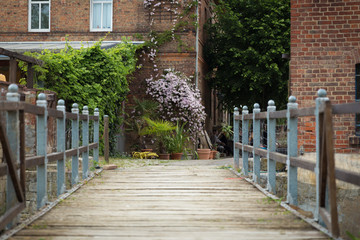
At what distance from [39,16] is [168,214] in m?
15.8

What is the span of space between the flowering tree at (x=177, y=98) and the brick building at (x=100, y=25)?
1.69ft

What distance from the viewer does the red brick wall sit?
32.8 ft

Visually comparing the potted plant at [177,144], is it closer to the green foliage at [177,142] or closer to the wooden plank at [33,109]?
the green foliage at [177,142]

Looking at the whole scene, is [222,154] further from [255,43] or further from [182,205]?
[182,205]

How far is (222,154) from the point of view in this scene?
883 inches

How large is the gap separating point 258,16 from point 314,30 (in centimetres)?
1140

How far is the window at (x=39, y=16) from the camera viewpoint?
64.6 feet

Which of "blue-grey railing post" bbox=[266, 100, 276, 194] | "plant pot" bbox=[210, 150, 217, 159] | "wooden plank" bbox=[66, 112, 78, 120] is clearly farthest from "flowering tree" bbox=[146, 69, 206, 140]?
"blue-grey railing post" bbox=[266, 100, 276, 194]

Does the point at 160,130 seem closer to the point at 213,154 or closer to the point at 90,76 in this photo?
the point at 90,76

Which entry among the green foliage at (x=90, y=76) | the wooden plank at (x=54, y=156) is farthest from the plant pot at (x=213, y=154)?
the wooden plank at (x=54, y=156)

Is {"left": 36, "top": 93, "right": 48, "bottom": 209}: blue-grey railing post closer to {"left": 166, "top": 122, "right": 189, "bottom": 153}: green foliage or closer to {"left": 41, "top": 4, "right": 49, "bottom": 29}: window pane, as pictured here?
{"left": 166, "top": 122, "right": 189, "bottom": 153}: green foliage

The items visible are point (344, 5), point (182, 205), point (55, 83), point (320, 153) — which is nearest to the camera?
point (320, 153)

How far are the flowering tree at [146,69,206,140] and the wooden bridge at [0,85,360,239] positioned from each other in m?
10.1

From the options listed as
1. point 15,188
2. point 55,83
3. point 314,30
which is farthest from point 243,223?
point 55,83
